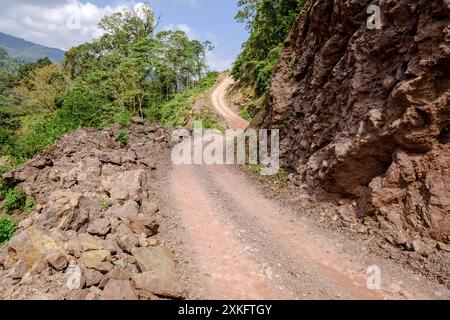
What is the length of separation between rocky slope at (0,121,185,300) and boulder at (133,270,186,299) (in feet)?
0.07

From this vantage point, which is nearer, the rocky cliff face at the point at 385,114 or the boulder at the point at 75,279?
the boulder at the point at 75,279

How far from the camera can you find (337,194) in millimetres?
11812

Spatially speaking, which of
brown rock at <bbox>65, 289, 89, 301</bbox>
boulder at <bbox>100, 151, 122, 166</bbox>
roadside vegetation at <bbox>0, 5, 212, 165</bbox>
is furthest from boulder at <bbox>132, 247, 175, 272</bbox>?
roadside vegetation at <bbox>0, 5, 212, 165</bbox>

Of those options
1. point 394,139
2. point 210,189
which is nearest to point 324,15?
point 394,139

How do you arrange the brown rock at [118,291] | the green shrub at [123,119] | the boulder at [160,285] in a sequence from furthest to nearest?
the green shrub at [123,119] → the boulder at [160,285] → the brown rock at [118,291]

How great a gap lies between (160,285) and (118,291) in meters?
0.95

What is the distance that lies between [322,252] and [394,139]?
419cm

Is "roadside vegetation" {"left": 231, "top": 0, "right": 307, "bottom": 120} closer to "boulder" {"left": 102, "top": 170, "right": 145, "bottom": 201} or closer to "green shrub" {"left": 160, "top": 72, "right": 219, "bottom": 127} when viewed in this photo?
"green shrub" {"left": 160, "top": 72, "right": 219, "bottom": 127}

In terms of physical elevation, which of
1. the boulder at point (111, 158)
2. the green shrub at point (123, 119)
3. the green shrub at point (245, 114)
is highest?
the green shrub at point (245, 114)

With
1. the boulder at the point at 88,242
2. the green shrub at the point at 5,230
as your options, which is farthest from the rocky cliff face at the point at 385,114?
the green shrub at the point at 5,230

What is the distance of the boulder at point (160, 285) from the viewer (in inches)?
281

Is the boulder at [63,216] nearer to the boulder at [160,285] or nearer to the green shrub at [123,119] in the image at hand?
the boulder at [160,285]

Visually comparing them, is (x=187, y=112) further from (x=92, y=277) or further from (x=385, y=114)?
(x=92, y=277)

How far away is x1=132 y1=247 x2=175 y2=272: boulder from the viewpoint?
8094 millimetres
